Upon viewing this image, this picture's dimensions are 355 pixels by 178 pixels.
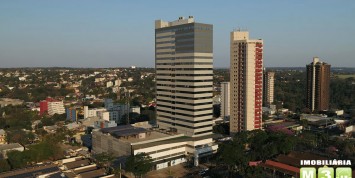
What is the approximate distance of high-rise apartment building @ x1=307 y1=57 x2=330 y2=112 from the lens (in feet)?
234

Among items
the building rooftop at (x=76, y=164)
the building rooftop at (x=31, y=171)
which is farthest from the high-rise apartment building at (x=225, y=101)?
the building rooftop at (x=31, y=171)

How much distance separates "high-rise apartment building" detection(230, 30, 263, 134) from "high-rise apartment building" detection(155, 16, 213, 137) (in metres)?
8.58

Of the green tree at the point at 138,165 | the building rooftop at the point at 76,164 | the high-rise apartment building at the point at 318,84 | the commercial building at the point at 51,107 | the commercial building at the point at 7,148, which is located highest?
the high-rise apartment building at the point at 318,84

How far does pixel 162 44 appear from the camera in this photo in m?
44.2

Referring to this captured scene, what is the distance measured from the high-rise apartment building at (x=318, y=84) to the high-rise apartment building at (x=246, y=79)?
97.8 feet

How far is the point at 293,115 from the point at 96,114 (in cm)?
3983

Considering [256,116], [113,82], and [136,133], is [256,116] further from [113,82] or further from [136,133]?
[113,82]

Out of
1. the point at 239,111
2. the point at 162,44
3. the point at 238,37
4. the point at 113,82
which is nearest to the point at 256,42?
the point at 238,37

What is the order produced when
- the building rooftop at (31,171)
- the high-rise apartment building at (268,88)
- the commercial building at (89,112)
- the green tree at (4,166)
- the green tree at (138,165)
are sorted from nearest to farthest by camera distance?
the building rooftop at (31,171), the green tree at (138,165), the green tree at (4,166), the commercial building at (89,112), the high-rise apartment building at (268,88)

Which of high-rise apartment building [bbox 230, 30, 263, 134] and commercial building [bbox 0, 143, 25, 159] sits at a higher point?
high-rise apartment building [bbox 230, 30, 263, 134]

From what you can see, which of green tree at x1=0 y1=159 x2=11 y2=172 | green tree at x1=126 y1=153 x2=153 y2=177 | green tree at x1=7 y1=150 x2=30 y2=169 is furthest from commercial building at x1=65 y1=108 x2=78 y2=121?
green tree at x1=126 y1=153 x2=153 y2=177

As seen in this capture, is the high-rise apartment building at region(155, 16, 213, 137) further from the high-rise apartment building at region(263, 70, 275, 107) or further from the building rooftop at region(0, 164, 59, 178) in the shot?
the high-rise apartment building at region(263, 70, 275, 107)

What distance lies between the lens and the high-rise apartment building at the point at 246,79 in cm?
4725

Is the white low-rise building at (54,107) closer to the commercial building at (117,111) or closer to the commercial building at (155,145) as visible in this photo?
the commercial building at (117,111)
